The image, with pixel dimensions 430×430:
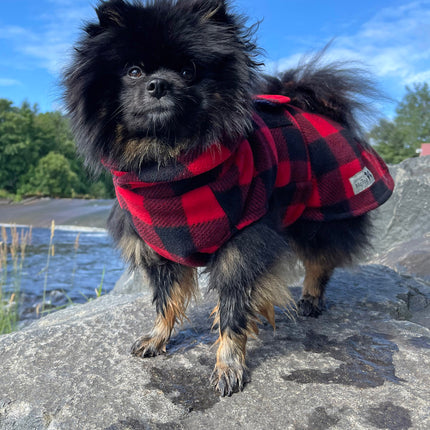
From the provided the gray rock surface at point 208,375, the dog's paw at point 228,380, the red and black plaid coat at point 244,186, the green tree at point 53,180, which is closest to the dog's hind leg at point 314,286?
the gray rock surface at point 208,375

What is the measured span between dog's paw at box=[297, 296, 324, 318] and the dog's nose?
5.81 feet

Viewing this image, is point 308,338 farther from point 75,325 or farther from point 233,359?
point 75,325

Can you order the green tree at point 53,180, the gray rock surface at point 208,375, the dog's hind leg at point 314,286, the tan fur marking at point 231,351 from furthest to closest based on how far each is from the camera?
the green tree at point 53,180
the dog's hind leg at point 314,286
the tan fur marking at point 231,351
the gray rock surface at point 208,375

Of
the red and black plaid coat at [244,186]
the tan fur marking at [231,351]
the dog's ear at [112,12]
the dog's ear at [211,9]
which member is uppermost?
the dog's ear at [211,9]

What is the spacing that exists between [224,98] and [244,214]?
55 centimetres

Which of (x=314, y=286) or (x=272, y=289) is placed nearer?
(x=272, y=289)

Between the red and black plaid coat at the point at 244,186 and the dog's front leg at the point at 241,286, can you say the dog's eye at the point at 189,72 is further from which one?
the dog's front leg at the point at 241,286

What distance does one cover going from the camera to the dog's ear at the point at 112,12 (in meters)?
1.92

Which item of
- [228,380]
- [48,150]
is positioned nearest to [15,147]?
[48,150]

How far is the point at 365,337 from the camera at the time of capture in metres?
2.52

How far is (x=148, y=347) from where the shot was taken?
2.36 m

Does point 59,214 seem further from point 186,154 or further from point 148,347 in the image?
point 186,154

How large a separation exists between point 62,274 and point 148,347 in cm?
697

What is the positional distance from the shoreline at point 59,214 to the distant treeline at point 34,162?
15.9 feet
